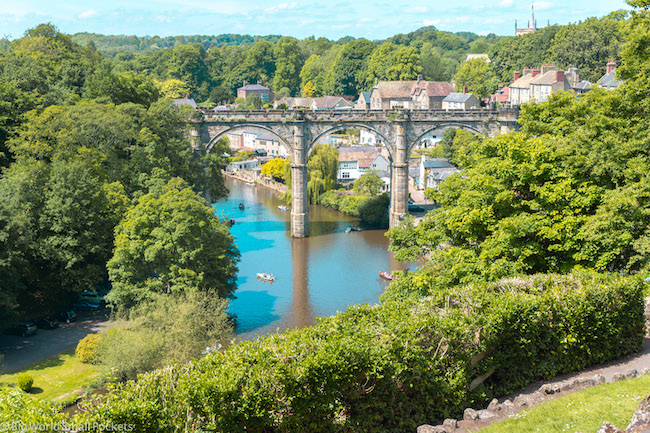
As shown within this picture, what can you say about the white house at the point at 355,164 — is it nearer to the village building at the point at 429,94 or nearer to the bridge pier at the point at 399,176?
the bridge pier at the point at 399,176

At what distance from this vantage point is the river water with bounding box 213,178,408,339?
44688 mm

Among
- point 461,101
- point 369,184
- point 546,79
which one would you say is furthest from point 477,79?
point 369,184

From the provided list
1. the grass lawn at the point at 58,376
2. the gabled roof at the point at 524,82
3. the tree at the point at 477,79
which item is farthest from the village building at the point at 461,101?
the grass lawn at the point at 58,376

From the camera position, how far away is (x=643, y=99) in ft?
91.2

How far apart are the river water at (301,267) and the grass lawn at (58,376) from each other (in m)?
9.74

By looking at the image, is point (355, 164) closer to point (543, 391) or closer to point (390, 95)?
point (390, 95)

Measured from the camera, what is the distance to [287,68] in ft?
546

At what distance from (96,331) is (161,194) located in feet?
32.3

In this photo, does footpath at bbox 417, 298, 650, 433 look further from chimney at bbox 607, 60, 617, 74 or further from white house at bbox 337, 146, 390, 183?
chimney at bbox 607, 60, 617, 74

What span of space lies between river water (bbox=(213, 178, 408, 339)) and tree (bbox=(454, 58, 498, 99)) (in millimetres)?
55903

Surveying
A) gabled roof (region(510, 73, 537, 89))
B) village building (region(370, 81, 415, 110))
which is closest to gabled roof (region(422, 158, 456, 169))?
gabled roof (region(510, 73, 537, 89))

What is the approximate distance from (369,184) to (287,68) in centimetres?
9871

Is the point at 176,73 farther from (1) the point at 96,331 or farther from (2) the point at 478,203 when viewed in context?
(2) the point at 478,203

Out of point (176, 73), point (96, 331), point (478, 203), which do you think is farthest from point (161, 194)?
point (176, 73)
